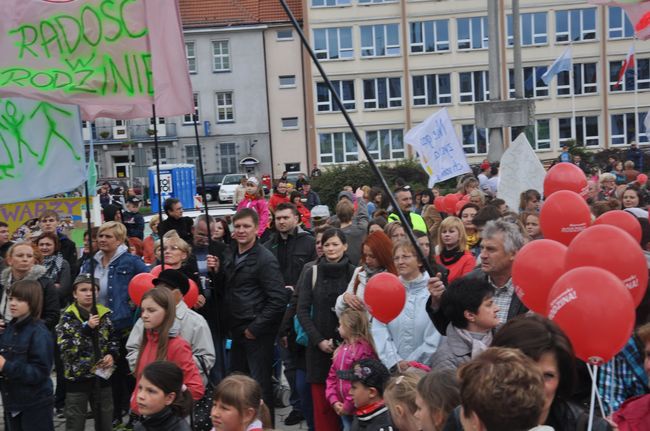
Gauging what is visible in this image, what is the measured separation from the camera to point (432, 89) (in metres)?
51.6

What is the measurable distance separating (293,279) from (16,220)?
4918 millimetres

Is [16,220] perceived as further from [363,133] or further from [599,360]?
[363,133]

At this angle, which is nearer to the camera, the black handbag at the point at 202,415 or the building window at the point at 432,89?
the black handbag at the point at 202,415

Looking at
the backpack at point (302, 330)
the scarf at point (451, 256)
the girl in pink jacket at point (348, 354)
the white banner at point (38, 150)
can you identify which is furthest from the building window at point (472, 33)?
the white banner at point (38, 150)

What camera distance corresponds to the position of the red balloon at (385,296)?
5.85 m

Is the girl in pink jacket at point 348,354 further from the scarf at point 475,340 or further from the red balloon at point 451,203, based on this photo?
the red balloon at point 451,203

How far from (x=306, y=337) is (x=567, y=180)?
351 cm

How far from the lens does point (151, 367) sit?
5051 millimetres

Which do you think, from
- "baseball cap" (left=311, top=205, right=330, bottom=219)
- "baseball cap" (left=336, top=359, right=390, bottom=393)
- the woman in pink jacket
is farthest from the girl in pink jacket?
the woman in pink jacket

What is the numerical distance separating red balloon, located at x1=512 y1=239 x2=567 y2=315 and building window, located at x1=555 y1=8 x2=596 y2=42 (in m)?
47.9

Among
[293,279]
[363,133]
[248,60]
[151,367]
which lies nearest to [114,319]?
[293,279]

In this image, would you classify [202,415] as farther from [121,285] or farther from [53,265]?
[53,265]

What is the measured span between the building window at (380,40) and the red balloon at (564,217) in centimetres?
4574

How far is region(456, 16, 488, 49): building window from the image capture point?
5072 centimetres
